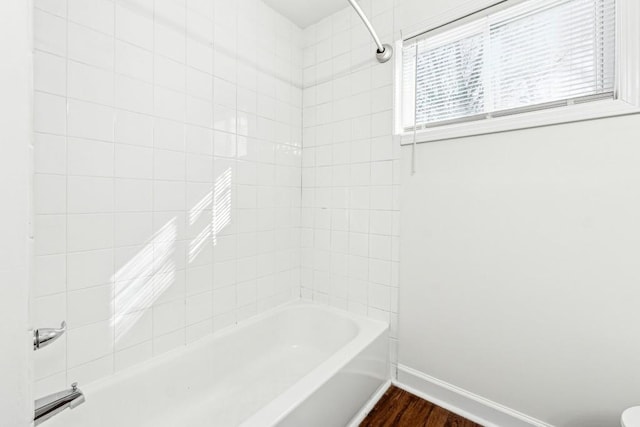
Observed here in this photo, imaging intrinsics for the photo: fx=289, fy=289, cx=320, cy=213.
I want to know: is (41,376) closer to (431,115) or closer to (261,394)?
(261,394)

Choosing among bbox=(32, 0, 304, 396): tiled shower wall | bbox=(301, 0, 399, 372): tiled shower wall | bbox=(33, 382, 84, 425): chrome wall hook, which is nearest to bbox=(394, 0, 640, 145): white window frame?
bbox=(301, 0, 399, 372): tiled shower wall

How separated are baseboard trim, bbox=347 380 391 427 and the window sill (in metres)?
1.46

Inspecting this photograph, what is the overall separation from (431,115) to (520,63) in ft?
1.52

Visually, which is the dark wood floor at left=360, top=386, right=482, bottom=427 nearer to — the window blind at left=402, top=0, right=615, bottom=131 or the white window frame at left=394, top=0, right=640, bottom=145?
the white window frame at left=394, top=0, right=640, bottom=145

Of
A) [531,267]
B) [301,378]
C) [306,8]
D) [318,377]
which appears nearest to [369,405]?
[301,378]

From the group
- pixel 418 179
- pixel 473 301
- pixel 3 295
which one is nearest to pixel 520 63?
pixel 418 179

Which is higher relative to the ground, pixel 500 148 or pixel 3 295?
pixel 500 148

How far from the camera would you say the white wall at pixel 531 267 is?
1159 mm

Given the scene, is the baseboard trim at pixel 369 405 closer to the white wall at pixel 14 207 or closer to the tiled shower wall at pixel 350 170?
the tiled shower wall at pixel 350 170

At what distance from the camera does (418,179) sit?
1.68 m

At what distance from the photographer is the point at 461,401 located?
1.54 metres

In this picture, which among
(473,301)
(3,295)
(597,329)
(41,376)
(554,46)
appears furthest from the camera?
(473,301)

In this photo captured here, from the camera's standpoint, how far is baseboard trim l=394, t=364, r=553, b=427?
1395mm

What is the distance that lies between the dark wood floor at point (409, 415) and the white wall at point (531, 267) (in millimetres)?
164
